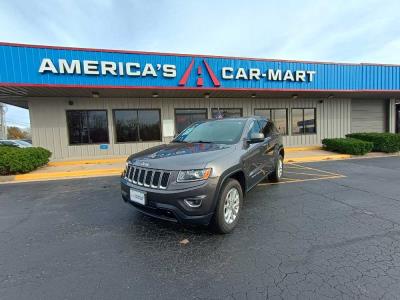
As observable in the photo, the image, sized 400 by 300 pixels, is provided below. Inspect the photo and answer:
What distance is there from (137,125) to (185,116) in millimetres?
2574

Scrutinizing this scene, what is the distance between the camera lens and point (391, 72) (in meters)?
13.7

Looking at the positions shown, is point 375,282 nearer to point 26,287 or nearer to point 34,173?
point 26,287

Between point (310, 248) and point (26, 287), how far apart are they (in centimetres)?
335

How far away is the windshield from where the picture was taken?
14.4 feet

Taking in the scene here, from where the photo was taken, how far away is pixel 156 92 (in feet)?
37.0

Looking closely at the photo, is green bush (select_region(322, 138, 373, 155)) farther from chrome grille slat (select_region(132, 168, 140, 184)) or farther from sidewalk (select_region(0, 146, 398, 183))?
chrome grille slat (select_region(132, 168, 140, 184))

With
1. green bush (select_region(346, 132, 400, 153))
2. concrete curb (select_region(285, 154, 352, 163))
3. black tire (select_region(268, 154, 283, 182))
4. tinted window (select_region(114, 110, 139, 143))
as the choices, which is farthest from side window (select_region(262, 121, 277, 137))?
green bush (select_region(346, 132, 400, 153))

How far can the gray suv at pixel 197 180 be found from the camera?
125 inches

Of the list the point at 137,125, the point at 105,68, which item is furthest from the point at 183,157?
the point at 137,125

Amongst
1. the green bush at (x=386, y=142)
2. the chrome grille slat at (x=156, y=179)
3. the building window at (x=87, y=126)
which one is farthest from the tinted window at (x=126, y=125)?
the green bush at (x=386, y=142)

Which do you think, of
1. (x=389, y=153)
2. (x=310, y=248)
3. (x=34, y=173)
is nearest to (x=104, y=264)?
(x=310, y=248)

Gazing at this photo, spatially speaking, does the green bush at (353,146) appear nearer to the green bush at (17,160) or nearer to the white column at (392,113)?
the white column at (392,113)

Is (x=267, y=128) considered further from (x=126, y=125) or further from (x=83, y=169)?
(x=126, y=125)

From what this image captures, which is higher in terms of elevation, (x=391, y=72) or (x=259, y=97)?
(x=391, y=72)
